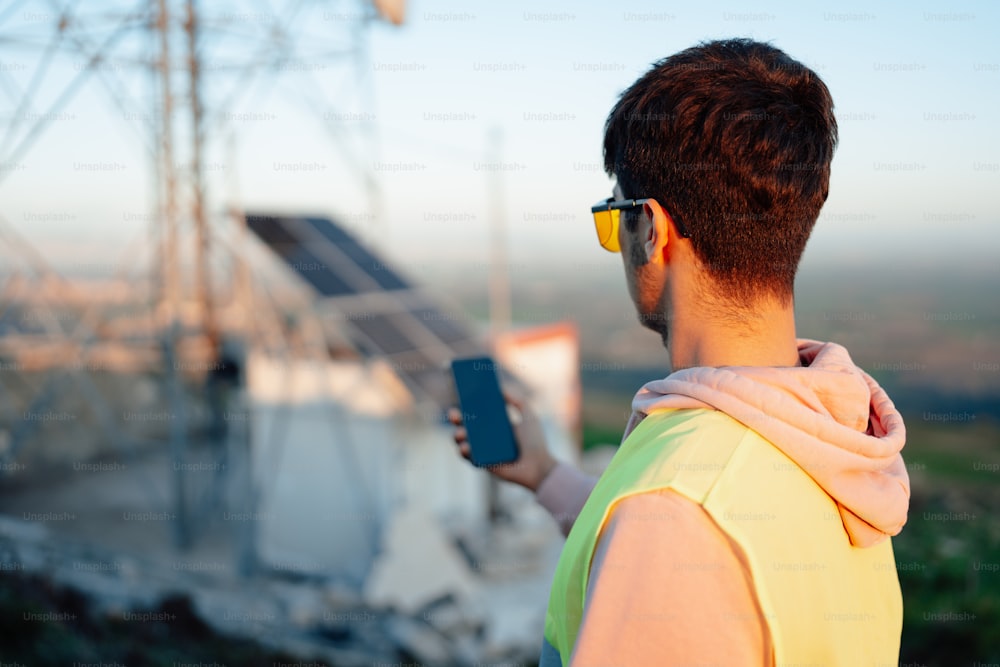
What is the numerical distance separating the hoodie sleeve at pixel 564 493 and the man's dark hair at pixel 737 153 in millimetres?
870

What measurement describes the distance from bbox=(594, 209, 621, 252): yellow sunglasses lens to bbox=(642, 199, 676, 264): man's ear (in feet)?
0.36

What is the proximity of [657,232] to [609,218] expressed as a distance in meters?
0.16

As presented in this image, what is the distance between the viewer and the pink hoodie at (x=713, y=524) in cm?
102

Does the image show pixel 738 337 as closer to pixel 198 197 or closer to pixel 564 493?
pixel 564 493

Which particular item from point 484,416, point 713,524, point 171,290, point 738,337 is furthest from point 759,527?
point 171,290

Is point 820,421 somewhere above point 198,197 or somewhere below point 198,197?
below

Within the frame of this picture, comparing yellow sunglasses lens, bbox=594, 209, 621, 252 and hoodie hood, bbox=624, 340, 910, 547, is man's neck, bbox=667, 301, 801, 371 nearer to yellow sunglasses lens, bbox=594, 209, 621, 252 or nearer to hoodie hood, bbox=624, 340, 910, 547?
hoodie hood, bbox=624, 340, 910, 547

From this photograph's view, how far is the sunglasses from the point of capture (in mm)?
1421

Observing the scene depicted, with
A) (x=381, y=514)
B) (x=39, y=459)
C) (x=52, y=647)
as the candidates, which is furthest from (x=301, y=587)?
(x=39, y=459)

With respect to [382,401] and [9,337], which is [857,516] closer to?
[382,401]

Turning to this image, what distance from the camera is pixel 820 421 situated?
1184 millimetres

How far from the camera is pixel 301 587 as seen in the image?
7.84m

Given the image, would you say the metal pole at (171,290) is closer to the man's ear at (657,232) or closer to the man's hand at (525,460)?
the man's hand at (525,460)

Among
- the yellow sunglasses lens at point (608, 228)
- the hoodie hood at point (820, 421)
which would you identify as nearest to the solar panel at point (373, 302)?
the yellow sunglasses lens at point (608, 228)
